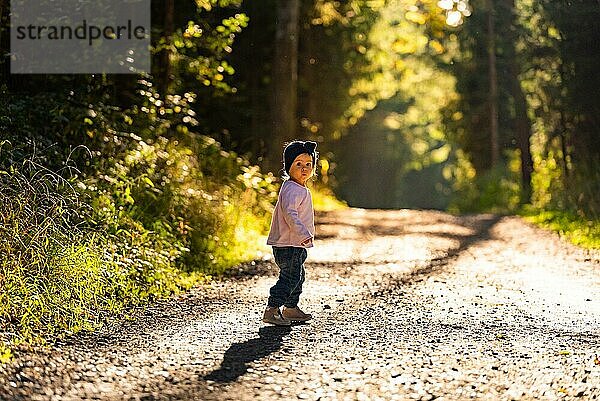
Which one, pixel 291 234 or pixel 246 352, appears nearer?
pixel 246 352

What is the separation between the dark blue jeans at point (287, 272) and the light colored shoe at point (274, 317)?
0.05 meters

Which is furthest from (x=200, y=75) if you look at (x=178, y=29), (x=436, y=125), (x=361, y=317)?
(x=436, y=125)

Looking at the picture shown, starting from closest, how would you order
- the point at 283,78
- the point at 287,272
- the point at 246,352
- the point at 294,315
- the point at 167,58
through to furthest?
1. the point at 246,352
2. the point at 287,272
3. the point at 294,315
4. the point at 167,58
5. the point at 283,78

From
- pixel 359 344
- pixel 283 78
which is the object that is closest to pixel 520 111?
pixel 283 78

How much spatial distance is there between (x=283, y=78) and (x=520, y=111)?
1101 cm

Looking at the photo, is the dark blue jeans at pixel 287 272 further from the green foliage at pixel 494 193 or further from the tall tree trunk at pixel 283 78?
the green foliage at pixel 494 193

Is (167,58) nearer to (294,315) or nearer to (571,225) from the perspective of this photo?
(571,225)

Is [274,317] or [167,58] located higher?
[167,58]

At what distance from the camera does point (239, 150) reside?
69.1ft

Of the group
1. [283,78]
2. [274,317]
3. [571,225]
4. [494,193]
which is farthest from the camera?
[494,193]

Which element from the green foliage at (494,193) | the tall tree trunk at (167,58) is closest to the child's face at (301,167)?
the tall tree trunk at (167,58)

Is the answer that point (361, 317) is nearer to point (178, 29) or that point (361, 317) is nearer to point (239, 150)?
point (178, 29)

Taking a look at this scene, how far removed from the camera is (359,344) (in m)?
6.89

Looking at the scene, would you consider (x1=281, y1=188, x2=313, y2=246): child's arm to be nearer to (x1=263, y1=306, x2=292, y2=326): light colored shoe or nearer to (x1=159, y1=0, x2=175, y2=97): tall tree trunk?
(x1=263, y1=306, x2=292, y2=326): light colored shoe
